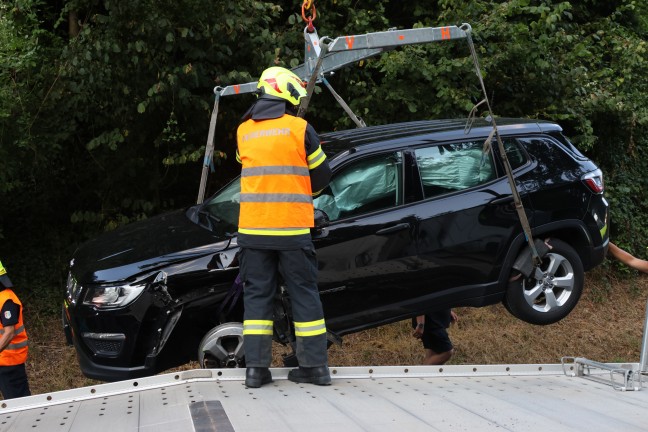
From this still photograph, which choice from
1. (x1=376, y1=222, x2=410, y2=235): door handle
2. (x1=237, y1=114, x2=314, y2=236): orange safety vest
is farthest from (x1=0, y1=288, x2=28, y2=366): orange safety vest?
(x1=376, y1=222, x2=410, y2=235): door handle

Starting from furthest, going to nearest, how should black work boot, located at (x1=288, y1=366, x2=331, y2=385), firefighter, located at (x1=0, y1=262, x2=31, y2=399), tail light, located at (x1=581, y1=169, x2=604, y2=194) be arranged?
tail light, located at (x1=581, y1=169, x2=604, y2=194)
firefighter, located at (x1=0, y1=262, x2=31, y2=399)
black work boot, located at (x1=288, y1=366, x2=331, y2=385)

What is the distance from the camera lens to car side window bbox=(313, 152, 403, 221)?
19.2ft

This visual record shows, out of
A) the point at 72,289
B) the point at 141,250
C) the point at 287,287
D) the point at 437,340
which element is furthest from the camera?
the point at 437,340

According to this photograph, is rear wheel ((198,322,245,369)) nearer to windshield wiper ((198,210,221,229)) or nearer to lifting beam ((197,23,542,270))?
windshield wiper ((198,210,221,229))

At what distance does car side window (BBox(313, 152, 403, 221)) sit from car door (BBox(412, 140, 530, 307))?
196mm

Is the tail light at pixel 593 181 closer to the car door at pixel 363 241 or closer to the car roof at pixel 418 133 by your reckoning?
the car roof at pixel 418 133

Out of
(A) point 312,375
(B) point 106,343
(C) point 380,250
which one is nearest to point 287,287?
(A) point 312,375

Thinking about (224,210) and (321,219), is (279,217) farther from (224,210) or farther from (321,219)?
(224,210)

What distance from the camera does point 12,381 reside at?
6027 millimetres

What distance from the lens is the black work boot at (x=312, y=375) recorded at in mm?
4723

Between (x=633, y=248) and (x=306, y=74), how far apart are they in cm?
817

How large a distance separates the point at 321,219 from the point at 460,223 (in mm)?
1104

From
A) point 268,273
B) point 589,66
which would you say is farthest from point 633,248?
point 268,273

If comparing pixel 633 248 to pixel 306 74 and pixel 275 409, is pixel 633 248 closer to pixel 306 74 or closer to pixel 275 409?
pixel 306 74
